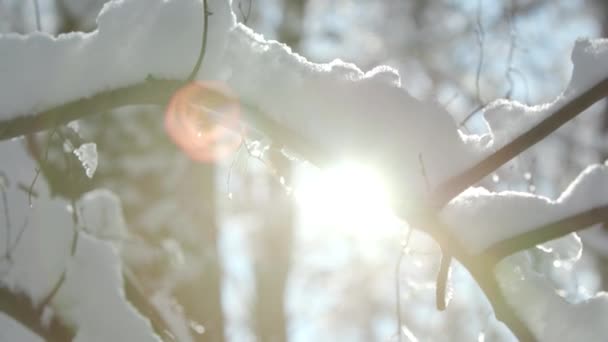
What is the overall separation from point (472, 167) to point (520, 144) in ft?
0.28

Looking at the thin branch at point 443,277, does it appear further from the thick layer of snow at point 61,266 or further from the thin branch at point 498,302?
the thick layer of snow at point 61,266

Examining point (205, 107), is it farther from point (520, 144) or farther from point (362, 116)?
point (520, 144)

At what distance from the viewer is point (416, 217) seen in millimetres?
1174

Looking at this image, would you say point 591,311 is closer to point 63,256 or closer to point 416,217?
point 416,217

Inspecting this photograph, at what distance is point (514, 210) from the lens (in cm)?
123

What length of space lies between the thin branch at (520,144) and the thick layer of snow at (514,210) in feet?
0.23

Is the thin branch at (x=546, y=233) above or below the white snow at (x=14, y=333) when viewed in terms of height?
above

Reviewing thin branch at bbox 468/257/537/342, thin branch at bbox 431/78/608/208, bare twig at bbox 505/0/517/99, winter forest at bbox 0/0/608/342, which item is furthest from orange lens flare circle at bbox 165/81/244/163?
bare twig at bbox 505/0/517/99

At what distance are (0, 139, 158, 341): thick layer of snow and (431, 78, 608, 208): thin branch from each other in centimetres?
94

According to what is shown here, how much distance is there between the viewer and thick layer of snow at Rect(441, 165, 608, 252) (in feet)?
3.80

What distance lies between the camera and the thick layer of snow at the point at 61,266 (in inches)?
68.5

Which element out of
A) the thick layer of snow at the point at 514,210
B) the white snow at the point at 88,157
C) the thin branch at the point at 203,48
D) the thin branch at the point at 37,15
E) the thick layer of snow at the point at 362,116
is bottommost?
the white snow at the point at 88,157

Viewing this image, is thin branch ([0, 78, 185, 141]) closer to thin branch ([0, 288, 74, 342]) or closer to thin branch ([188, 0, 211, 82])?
thin branch ([188, 0, 211, 82])

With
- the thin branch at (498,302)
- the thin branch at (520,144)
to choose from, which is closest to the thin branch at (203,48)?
the thin branch at (520,144)
